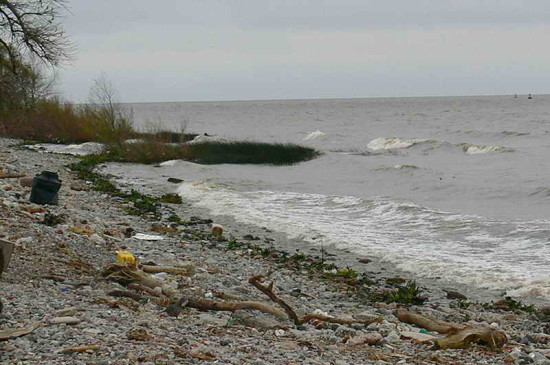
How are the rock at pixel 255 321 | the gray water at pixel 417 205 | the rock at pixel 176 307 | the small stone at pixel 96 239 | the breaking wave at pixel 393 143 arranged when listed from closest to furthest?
the rock at pixel 255 321
the rock at pixel 176 307
the small stone at pixel 96 239
the gray water at pixel 417 205
the breaking wave at pixel 393 143

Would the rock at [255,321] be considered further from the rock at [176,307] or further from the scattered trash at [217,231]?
the scattered trash at [217,231]

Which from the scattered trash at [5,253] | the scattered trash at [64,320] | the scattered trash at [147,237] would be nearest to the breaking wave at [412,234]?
the scattered trash at [147,237]

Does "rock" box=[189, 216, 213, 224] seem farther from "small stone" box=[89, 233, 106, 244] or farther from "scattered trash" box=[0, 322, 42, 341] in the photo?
"scattered trash" box=[0, 322, 42, 341]

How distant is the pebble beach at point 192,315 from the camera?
18.5 feet

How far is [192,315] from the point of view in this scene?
288 inches

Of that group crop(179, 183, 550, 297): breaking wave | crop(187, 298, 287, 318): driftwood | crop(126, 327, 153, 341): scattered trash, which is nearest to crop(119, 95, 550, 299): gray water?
crop(179, 183, 550, 297): breaking wave

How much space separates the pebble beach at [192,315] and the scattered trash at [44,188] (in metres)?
1.12

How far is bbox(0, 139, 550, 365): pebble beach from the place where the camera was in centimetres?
565

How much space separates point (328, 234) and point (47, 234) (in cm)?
648

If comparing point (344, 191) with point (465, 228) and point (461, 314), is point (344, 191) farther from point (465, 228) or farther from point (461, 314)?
point (461, 314)

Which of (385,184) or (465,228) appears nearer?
(465,228)

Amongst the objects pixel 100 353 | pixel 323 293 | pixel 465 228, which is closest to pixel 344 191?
pixel 465 228

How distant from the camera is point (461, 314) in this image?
29.8ft

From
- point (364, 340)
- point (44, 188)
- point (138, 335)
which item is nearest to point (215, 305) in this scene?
point (364, 340)
